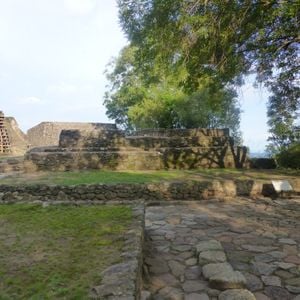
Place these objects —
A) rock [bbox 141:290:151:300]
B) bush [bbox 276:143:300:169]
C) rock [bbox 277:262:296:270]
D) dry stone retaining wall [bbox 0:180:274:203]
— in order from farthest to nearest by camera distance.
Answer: bush [bbox 276:143:300:169] < dry stone retaining wall [bbox 0:180:274:203] < rock [bbox 277:262:296:270] < rock [bbox 141:290:151:300]

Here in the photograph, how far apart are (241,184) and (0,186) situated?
6.15 metres

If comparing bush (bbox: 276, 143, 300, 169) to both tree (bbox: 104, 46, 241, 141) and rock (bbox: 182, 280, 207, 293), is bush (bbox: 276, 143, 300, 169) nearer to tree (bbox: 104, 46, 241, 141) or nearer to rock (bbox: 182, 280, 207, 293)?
tree (bbox: 104, 46, 241, 141)

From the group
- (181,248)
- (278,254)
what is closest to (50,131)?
(181,248)

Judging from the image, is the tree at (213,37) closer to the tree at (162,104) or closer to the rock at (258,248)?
the tree at (162,104)

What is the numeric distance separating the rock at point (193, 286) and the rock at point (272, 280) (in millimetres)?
668

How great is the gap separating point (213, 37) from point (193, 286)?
5563mm

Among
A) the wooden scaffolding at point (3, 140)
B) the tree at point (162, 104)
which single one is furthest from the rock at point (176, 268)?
the wooden scaffolding at point (3, 140)

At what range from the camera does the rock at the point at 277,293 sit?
3.10 meters

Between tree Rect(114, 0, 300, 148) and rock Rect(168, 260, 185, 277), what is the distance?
4.93 metres

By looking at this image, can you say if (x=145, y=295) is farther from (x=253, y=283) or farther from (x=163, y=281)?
(x=253, y=283)

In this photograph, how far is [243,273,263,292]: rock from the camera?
129 inches

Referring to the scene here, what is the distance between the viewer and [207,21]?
6930 millimetres

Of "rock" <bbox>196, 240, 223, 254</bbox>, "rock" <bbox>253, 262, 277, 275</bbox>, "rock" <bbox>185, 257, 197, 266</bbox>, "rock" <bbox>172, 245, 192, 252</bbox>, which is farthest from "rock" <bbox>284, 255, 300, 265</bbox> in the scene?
"rock" <bbox>172, 245, 192, 252</bbox>

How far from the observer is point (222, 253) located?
381cm
